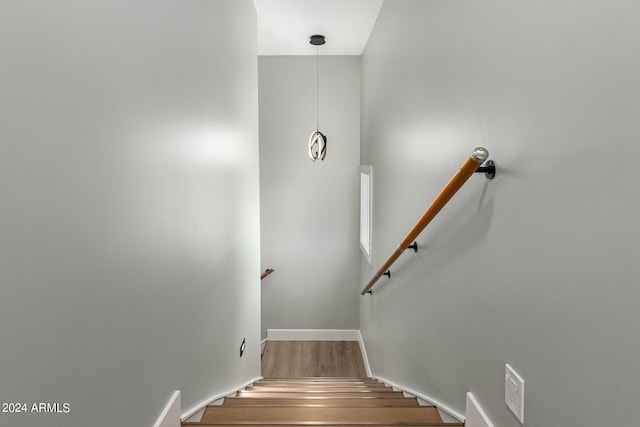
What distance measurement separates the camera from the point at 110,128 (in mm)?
1130

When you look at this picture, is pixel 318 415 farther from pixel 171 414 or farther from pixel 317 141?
pixel 317 141

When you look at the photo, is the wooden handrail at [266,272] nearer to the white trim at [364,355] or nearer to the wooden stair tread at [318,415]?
the white trim at [364,355]

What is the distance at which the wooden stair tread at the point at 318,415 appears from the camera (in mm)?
2014

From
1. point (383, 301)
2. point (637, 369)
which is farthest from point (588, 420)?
point (383, 301)

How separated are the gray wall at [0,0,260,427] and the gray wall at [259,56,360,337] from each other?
3.26 meters

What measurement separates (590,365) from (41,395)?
1065 millimetres

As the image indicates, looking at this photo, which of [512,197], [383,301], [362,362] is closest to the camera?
[512,197]

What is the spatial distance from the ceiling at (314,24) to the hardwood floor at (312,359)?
3.45m

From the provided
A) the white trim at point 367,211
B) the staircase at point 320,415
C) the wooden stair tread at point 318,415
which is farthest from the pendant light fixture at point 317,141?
the wooden stair tread at point 318,415

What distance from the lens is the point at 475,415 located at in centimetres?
157

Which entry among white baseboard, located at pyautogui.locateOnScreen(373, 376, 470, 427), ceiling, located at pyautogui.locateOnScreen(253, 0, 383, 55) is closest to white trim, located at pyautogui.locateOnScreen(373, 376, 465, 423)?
white baseboard, located at pyautogui.locateOnScreen(373, 376, 470, 427)

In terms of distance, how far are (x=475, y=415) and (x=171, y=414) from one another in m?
1.05

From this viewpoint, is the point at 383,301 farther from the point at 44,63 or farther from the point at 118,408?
the point at 44,63

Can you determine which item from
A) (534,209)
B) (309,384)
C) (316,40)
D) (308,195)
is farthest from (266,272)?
(534,209)
